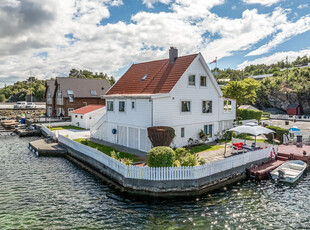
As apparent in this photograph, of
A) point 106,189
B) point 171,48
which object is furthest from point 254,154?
point 171,48

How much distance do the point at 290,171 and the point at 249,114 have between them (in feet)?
84.0

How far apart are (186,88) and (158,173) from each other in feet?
37.5

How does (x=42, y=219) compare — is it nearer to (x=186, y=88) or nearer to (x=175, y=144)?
(x=175, y=144)

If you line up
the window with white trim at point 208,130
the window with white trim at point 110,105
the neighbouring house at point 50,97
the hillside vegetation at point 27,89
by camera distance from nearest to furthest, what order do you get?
1. the window with white trim at point 208,130
2. the window with white trim at point 110,105
3. the neighbouring house at point 50,97
4. the hillside vegetation at point 27,89

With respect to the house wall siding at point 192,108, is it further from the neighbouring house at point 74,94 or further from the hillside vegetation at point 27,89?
the hillside vegetation at point 27,89

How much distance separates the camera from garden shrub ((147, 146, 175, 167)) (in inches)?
575

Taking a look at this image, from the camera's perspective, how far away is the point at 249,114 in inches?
1646

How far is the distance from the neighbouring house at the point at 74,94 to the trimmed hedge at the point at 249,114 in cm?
3009

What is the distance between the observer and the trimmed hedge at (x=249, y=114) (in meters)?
41.2

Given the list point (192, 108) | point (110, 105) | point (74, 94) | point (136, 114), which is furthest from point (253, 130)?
point (74, 94)

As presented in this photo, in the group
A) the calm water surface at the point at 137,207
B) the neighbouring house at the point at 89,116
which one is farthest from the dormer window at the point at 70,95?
the calm water surface at the point at 137,207

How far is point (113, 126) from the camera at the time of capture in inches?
1026

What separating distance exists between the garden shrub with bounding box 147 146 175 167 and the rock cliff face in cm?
6101

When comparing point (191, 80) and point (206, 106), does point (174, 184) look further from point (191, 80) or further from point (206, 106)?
point (206, 106)
